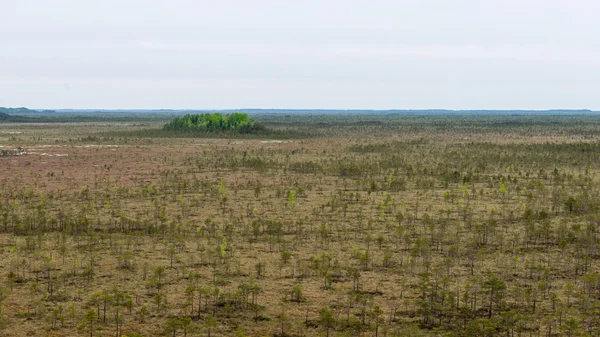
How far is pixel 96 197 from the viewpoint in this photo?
24.8 metres

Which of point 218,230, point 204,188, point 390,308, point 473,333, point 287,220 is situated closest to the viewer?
point 473,333

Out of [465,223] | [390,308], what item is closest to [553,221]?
[465,223]

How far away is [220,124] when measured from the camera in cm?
7812

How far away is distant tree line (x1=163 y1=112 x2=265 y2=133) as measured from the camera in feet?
252

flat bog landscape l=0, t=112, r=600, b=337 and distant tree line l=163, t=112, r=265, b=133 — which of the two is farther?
distant tree line l=163, t=112, r=265, b=133

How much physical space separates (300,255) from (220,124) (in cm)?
6351

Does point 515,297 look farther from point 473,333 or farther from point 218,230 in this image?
point 218,230

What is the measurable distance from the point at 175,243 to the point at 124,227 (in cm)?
267

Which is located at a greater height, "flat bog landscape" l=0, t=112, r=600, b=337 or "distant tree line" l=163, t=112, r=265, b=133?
"distant tree line" l=163, t=112, r=265, b=133

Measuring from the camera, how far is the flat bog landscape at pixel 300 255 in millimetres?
11508

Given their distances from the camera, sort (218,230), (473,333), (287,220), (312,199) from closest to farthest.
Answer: (473,333)
(218,230)
(287,220)
(312,199)

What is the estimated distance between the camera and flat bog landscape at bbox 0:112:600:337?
11.5 metres

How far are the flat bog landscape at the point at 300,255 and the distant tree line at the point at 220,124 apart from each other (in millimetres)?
44729

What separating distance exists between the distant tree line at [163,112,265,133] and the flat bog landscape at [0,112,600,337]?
44.7 meters
